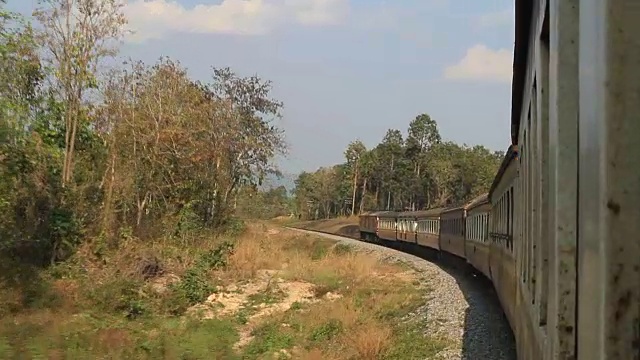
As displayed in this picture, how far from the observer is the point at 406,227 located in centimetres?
3497

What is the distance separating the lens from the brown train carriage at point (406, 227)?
108ft

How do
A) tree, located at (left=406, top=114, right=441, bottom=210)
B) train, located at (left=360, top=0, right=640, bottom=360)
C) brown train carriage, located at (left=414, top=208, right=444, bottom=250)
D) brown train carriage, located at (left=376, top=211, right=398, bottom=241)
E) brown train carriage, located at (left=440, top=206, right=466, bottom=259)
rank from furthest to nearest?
1. tree, located at (left=406, top=114, right=441, bottom=210)
2. brown train carriage, located at (left=376, top=211, right=398, bottom=241)
3. brown train carriage, located at (left=414, top=208, right=444, bottom=250)
4. brown train carriage, located at (left=440, top=206, right=466, bottom=259)
5. train, located at (left=360, top=0, right=640, bottom=360)

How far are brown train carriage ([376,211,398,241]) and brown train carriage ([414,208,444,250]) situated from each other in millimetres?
5879

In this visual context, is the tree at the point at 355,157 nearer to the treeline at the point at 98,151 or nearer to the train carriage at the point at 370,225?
the train carriage at the point at 370,225

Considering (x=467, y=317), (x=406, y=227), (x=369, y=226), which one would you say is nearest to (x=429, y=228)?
(x=406, y=227)

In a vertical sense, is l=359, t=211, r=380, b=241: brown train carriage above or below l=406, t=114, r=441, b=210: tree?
below

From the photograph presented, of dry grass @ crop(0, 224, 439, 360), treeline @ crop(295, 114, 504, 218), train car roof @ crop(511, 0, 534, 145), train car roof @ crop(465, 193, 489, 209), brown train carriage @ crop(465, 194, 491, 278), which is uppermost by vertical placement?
treeline @ crop(295, 114, 504, 218)

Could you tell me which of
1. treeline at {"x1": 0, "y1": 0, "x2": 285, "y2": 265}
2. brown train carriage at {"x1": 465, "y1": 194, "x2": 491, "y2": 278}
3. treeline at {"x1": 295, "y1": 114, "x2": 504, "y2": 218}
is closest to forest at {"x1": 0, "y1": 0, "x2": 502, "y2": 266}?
treeline at {"x1": 0, "y1": 0, "x2": 285, "y2": 265}

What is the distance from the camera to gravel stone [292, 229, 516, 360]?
450 inches

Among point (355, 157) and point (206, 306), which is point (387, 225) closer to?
point (206, 306)

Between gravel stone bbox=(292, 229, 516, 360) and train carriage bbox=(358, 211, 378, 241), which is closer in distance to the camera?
gravel stone bbox=(292, 229, 516, 360)

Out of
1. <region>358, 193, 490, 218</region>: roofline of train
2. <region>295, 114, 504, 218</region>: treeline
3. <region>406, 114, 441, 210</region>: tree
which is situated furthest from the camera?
<region>406, 114, 441, 210</region>: tree

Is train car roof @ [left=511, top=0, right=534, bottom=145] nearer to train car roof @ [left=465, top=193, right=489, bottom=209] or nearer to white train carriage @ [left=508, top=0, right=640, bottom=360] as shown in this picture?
white train carriage @ [left=508, top=0, right=640, bottom=360]

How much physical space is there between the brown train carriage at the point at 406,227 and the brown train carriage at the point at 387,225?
98 centimetres
